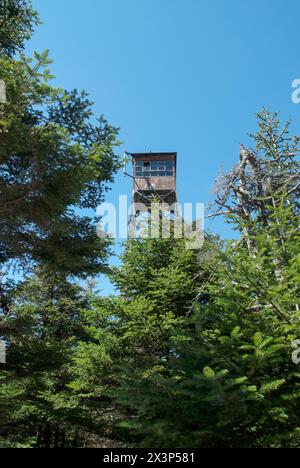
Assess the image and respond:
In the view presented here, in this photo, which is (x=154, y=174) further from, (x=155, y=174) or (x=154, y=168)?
(x=154, y=168)

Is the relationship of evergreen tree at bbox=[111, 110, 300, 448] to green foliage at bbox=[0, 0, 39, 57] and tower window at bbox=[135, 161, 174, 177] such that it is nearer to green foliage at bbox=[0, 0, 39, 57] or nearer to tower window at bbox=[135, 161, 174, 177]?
green foliage at bbox=[0, 0, 39, 57]

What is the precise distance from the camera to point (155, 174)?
30.0 m

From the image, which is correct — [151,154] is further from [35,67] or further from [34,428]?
[35,67]

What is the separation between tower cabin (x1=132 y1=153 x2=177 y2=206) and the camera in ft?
94.4

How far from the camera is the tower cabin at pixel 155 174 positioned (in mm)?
28766

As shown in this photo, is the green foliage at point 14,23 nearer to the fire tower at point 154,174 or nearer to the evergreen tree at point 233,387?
the evergreen tree at point 233,387

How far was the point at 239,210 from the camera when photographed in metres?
11.5

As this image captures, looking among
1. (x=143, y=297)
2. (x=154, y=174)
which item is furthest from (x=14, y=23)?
(x=154, y=174)

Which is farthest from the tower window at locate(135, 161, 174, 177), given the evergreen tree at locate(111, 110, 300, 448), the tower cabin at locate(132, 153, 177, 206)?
the evergreen tree at locate(111, 110, 300, 448)

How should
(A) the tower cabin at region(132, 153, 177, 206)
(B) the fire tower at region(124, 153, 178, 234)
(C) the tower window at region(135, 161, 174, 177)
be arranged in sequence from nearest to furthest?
(B) the fire tower at region(124, 153, 178, 234) → (A) the tower cabin at region(132, 153, 177, 206) → (C) the tower window at region(135, 161, 174, 177)

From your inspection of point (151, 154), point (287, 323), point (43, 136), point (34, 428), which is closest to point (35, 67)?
point (43, 136)

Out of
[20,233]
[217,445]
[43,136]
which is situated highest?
[43,136]

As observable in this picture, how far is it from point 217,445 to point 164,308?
27.6 ft

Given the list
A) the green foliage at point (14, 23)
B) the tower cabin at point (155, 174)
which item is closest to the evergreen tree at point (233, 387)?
the green foliage at point (14, 23)
